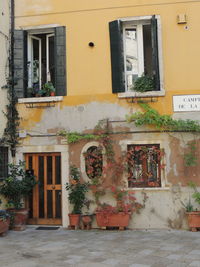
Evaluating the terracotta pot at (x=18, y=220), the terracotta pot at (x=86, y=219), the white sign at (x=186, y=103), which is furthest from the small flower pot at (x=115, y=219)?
the white sign at (x=186, y=103)

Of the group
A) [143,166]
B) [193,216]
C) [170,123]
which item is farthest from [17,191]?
[193,216]

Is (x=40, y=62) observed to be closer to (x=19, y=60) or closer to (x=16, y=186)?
(x=19, y=60)

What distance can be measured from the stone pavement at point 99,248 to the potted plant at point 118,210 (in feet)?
0.85

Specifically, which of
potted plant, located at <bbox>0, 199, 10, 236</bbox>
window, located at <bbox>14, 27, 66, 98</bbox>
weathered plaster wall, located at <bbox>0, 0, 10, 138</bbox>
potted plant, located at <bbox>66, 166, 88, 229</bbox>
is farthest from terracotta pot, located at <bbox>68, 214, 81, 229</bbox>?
window, located at <bbox>14, 27, 66, 98</bbox>

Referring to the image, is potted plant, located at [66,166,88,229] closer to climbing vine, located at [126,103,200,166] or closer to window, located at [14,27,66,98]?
climbing vine, located at [126,103,200,166]

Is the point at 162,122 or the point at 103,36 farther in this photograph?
the point at 103,36

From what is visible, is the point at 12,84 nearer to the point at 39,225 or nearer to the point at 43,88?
the point at 43,88

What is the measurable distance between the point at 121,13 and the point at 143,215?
5410 mm

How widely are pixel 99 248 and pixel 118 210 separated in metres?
1.94

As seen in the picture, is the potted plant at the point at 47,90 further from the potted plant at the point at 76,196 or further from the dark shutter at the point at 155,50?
the dark shutter at the point at 155,50

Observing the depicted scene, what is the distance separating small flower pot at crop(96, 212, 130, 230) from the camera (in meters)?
8.52

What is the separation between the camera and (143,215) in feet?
28.8

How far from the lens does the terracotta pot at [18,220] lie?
8758 millimetres

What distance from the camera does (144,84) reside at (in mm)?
9062
